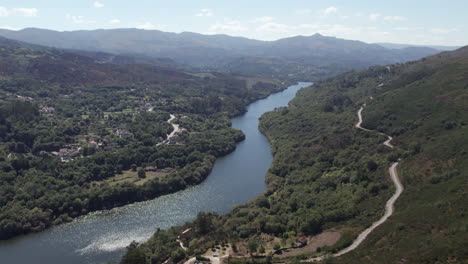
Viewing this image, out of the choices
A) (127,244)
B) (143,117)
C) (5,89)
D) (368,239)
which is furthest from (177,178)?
(5,89)

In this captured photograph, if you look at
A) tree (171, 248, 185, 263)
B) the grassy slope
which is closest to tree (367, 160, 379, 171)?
the grassy slope

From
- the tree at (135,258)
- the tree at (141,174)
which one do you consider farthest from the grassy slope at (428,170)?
the tree at (141,174)

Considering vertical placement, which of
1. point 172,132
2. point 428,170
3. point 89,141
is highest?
point 428,170

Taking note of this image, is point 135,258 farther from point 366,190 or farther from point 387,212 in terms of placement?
point 366,190

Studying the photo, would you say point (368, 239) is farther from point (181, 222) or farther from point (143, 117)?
point (143, 117)

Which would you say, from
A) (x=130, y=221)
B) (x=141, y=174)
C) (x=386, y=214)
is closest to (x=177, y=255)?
(x=130, y=221)

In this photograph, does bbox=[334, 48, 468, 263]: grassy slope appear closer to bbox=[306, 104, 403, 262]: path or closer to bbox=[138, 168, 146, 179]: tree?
bbox=[306, 104, 403, 262]: path

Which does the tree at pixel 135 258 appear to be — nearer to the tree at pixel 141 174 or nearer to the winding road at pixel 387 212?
the winding road at pixel 387 212
